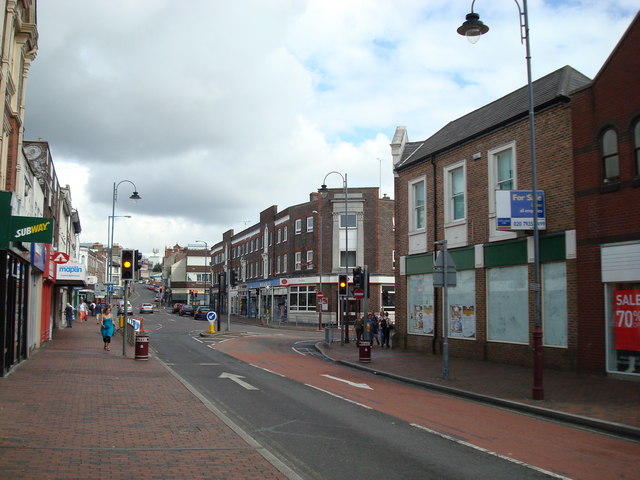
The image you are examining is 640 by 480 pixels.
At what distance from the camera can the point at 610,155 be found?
631 inches

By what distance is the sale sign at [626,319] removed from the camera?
1477 centimetres

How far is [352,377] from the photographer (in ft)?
58.2

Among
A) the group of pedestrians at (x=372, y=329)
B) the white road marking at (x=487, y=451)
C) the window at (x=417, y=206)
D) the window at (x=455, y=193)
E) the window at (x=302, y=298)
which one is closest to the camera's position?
the white road marking at (x=487, y=451)

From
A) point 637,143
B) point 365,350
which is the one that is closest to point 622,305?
point 637,143

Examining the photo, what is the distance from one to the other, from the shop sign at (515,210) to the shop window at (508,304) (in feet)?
9.88

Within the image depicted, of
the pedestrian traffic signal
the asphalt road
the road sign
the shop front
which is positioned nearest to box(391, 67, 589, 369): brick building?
the shop front

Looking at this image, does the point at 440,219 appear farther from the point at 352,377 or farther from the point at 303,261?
the point at 303,261

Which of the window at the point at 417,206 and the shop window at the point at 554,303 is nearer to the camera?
the shop window at the point at 554,303

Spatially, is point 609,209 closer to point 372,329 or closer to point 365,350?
point 365,350

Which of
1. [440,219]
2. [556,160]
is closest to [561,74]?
[556,160]

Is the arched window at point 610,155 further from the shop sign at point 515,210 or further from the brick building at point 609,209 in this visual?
the shop sign at point 515,210

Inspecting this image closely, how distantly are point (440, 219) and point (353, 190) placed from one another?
31278mm

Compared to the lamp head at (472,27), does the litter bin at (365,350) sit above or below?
below

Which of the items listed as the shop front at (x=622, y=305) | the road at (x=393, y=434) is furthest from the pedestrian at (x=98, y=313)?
the shop front at (x=622, y=305)
